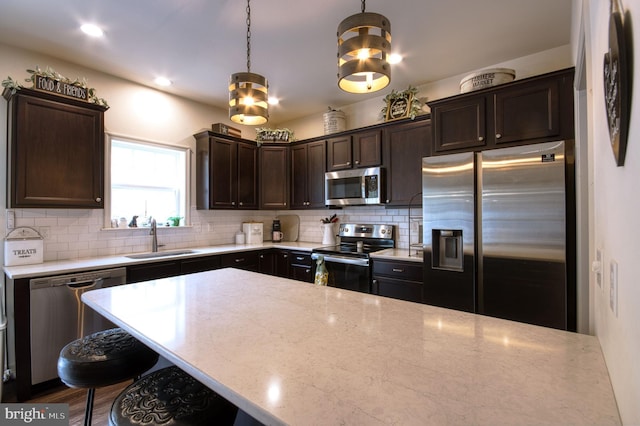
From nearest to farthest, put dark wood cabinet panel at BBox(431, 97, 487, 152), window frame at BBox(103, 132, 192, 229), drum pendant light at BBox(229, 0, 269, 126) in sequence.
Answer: drum pendant light at BBox(229, 0, 269, 126), dark wood cabinet panel at BBox(431, 97, 487, 152), window frame at BBox(103, 132, 192, 229)

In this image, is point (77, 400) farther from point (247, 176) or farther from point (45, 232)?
point (247, 176)

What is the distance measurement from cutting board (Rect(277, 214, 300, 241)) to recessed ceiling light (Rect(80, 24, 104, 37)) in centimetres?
308

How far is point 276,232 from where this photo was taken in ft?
15.1

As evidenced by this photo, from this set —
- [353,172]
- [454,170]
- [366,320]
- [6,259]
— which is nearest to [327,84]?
[353,172]

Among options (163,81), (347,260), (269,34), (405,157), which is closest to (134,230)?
(163,81)

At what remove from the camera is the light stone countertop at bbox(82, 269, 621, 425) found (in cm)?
64

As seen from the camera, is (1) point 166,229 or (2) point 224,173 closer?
(1) point 166,229

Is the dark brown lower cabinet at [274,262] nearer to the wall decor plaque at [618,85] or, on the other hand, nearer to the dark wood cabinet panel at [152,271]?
the dark wood cabinet panel at [152,271]

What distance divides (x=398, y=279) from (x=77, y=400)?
2721 mm

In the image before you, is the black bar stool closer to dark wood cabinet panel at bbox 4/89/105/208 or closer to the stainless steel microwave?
dark wood cabinet panel at bbox 4/89/105/208

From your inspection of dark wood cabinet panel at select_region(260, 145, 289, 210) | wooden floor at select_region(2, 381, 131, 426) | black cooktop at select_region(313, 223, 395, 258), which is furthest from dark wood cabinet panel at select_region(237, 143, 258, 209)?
wooden floor at select_region(2, 381, 131, 426)

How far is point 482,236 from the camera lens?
96.4 inches

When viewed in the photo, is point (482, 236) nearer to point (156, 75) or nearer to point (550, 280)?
point (550, 280)

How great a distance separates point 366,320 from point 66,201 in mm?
2889
